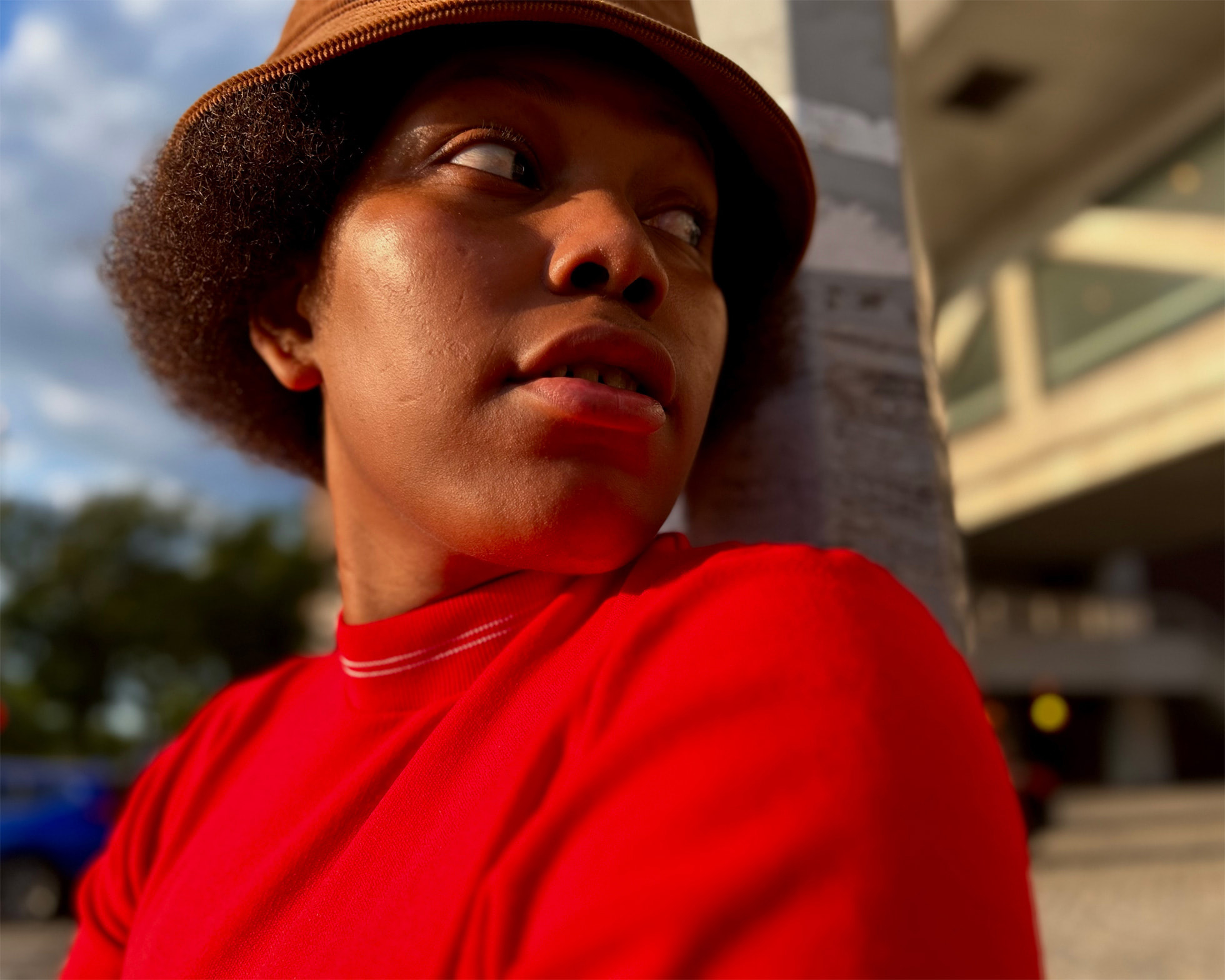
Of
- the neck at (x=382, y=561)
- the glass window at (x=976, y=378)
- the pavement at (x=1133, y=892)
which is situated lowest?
the pavement at (x=1133, y=892)

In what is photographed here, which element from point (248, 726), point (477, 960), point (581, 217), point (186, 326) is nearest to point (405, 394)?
point (581, 217)

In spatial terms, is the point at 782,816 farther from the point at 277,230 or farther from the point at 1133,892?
the point at 1133,892

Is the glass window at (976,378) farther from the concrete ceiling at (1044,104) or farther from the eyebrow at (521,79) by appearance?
the eyebrow at (521,79)

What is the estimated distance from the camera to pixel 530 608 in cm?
132

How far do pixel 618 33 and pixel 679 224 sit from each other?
0.90 ft

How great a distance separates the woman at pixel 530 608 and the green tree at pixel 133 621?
33.4 m

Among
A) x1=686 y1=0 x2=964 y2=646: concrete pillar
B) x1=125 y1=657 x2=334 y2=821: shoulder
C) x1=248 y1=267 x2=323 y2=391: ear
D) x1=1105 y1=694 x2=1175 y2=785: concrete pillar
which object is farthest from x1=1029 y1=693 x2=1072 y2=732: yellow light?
x1=248 y1=267 x2=323 y2=391: ear

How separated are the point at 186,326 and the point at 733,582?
53.9 inches

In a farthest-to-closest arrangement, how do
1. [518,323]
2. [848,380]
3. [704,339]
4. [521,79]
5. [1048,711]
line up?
[1048,711]
[848,380]
[704,339]
[521,79]
[518,323]

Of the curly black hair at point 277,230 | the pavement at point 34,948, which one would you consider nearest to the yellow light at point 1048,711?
the pavement at point 34,948

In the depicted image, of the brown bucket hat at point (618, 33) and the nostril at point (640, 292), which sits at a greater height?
the brown bucket hat at point (618, 33)

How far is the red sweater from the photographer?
798 mm

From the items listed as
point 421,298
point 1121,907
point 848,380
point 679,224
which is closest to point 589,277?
point 421,298

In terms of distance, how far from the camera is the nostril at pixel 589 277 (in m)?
1.24
